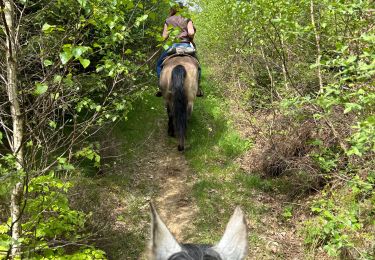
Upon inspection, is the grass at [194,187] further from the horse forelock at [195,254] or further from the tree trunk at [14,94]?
the horse forelock at [195,254]

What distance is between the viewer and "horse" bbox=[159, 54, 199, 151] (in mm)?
7777

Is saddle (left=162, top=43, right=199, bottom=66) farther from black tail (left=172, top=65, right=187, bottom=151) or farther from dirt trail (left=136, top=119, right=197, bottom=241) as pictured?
dirt trail (left=136, top=119, right=197, bottom=241)

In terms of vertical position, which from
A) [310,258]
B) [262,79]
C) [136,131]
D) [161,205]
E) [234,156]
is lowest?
[310,258]

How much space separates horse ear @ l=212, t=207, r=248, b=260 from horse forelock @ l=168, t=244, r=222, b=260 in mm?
82

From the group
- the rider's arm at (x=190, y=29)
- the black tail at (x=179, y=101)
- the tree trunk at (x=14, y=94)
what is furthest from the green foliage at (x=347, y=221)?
the rider's arm at (x=190, y=29)

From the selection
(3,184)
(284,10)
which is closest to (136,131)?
(284,10)

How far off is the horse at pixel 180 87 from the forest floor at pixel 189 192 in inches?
23.2

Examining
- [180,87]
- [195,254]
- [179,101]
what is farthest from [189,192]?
[195,254]

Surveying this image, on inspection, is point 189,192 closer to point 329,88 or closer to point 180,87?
point 180,87

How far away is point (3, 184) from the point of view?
2422 mm

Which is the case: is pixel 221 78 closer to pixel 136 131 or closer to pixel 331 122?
pixel 136 131

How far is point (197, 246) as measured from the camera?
6.40 ft

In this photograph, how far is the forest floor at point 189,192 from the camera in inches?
208

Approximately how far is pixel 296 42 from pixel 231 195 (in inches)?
140
